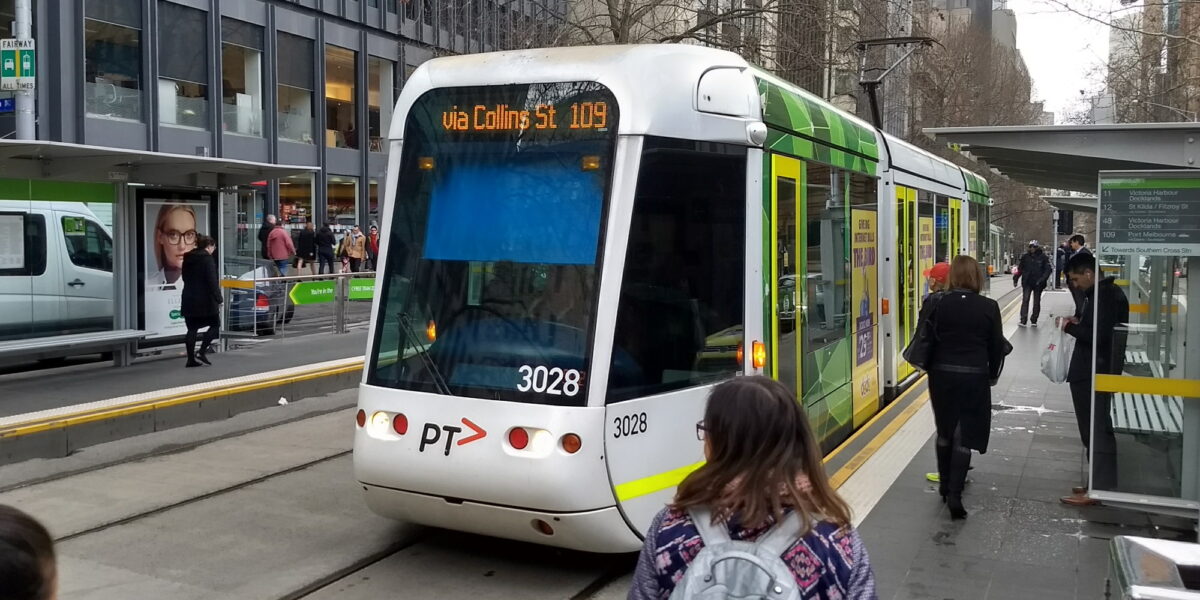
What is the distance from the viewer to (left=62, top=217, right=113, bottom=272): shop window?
1264cm

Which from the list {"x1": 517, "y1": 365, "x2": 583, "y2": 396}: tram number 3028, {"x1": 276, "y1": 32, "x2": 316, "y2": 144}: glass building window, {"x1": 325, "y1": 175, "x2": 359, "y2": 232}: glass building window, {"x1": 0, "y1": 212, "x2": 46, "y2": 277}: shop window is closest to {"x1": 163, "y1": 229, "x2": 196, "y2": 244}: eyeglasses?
{"x1": 0, "y1": 212, "x2": 46, "y2": 277}: shop window

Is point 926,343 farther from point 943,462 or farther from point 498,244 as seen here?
point 498,244

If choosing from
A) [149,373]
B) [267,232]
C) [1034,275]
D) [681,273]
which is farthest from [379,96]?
[681,273]

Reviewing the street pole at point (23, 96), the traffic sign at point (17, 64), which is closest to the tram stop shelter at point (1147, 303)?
the traffic sign at point (17, 64)

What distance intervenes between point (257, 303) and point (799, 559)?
14574 millimetres

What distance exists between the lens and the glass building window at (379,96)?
33.3m

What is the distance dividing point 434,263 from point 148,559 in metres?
2.45

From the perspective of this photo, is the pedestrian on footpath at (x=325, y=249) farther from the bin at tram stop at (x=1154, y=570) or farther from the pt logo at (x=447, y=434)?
the bin at tram stop at (x=1154, y=570)

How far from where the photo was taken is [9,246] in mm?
11883

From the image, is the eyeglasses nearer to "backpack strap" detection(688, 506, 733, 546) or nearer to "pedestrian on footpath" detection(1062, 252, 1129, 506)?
"pedestrian on footpath" detection(1062, 252, 1129, 506)

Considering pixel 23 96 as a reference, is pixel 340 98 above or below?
above

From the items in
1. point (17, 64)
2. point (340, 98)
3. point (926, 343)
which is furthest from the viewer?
point (340, 98)

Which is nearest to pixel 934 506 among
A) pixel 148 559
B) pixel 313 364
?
pixel 148 559

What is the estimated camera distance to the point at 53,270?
12.2 m
